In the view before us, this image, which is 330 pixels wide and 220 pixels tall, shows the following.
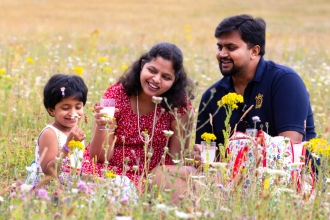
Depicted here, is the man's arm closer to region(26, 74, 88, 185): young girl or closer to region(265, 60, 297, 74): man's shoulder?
region(265, 60, 297, 74): man's shoulder

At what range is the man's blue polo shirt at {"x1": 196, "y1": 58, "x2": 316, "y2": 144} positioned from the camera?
416cm

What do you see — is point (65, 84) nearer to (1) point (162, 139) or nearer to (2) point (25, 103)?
(1) point (162, 139)

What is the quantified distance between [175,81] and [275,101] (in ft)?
2.22

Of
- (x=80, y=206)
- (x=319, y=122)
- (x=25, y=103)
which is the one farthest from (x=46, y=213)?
(x=319, y=122)

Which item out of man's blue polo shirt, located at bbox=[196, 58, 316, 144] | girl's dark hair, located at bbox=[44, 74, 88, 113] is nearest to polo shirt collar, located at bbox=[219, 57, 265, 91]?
man's blue polo shirt, located at bbox=[196, 58, 316, 144]

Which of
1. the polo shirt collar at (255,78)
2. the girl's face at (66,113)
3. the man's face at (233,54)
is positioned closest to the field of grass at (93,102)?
the girl's face at (66,113)

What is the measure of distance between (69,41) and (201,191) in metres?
8.27

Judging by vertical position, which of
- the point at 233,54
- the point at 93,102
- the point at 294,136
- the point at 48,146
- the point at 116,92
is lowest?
the point at 48,146

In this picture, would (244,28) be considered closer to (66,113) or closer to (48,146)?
(66,113)

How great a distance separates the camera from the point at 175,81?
174 inches

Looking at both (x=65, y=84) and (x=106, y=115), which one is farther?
(x=65, y=84)

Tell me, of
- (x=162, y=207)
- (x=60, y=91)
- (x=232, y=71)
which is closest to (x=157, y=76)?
(x=232, y=71)

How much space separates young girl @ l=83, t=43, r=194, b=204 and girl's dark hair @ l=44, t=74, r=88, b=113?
317 mm

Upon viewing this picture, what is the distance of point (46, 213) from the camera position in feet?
10.0
